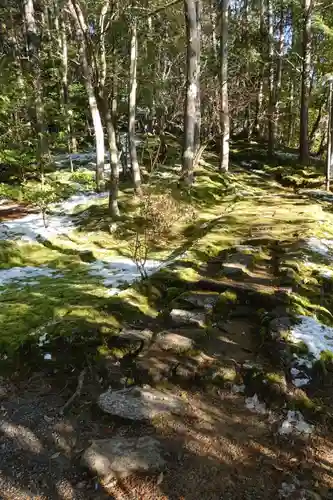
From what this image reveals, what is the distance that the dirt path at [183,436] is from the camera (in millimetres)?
2799

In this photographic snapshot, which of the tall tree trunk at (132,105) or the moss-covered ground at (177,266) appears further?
the tall tree trunk at (132,105)

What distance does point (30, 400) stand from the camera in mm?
3604

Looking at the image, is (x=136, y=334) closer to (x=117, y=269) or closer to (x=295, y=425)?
(x=295, y=425)

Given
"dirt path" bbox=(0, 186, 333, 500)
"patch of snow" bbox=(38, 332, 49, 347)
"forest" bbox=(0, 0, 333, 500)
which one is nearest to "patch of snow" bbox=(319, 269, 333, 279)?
"forest" bbox=(0, 0, 333, 500)

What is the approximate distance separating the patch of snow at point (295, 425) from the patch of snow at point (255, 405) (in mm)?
208

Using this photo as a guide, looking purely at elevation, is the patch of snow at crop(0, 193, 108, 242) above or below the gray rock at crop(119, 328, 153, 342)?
above

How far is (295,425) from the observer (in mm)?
3387

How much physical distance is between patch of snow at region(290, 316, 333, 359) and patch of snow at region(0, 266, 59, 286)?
3775 mm

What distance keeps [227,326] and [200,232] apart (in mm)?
4342

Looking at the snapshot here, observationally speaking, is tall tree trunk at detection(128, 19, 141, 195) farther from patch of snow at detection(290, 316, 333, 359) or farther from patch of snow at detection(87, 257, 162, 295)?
patch of snow at detection(290, 316, 333, 359)

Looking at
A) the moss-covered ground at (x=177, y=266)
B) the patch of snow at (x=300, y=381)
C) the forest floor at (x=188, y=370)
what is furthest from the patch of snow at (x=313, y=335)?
the patch of snow at (x=300, y=381)

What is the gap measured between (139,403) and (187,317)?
151 cm

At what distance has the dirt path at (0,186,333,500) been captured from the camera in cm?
280

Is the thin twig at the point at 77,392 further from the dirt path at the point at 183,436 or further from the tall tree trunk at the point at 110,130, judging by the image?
the tall tree trunk at the point at 110,130
